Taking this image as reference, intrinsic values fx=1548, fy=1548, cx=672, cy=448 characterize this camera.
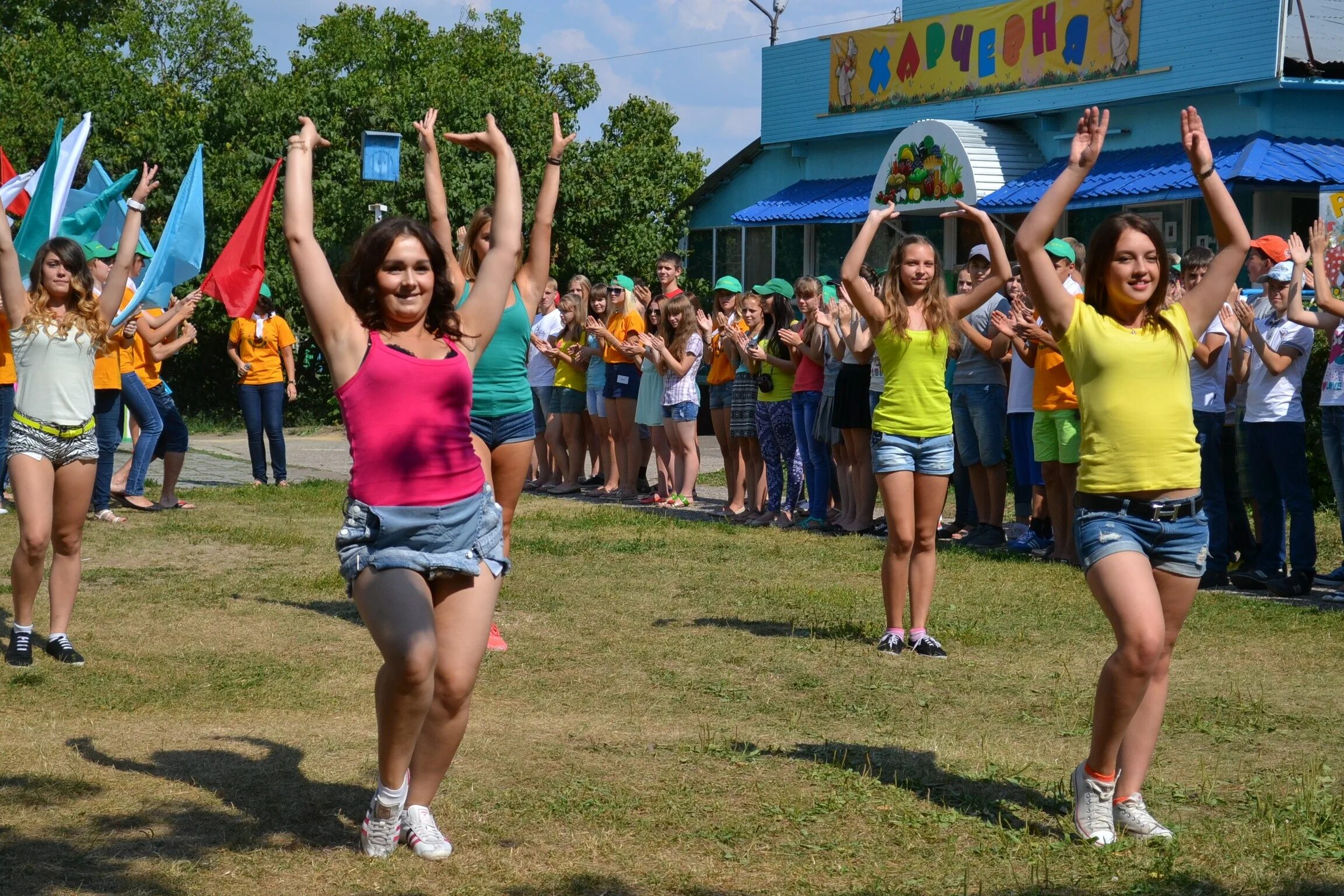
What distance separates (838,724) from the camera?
6.42m

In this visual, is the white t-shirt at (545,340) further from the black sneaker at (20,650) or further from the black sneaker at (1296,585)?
the black sneaker at (20,650)

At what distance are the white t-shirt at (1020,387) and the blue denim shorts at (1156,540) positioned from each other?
680 centimetres

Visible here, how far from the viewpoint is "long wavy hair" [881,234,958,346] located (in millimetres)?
7871

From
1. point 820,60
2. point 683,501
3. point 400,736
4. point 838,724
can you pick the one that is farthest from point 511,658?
point 820,60

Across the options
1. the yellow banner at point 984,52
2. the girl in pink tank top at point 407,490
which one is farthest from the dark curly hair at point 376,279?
the yellow banner at point 984,52

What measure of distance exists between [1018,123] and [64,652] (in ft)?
61.6

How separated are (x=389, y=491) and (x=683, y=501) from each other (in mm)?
10220

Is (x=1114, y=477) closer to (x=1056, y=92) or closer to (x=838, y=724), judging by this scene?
(x=838, y=724)

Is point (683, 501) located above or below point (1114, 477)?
below

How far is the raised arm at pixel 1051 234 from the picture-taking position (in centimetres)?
478

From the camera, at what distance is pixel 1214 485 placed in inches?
396

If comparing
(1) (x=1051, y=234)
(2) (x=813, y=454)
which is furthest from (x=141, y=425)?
(1) (x=1051, y=234)

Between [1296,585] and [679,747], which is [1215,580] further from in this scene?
[679,747]

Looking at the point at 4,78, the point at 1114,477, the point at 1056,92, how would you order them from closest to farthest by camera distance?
the point at 1114,477 < the point at 1056,92 < the point at 4,78
